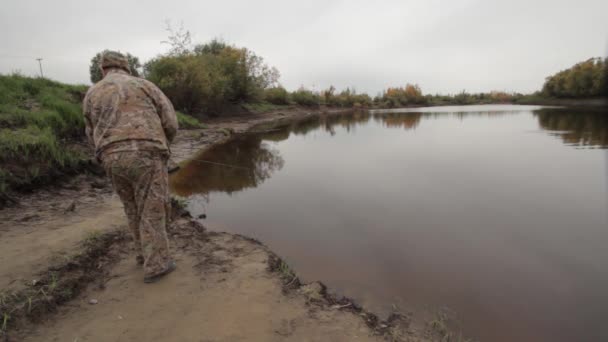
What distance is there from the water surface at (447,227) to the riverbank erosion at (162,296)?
1.81 ft

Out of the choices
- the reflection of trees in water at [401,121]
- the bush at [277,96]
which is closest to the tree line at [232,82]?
the bush at [277,96]

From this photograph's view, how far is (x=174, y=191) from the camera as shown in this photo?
23.5 feet

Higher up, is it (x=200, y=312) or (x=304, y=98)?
(x=304, y=98)

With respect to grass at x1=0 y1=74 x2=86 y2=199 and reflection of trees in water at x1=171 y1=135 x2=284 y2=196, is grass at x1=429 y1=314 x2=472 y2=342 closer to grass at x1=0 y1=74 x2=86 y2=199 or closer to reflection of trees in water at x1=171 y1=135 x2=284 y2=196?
reflection of trees in water at x1=171 y1=135 x2=284 y2=196

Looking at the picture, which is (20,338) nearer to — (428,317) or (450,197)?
(428,317)

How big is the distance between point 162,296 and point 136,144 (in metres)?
1.46

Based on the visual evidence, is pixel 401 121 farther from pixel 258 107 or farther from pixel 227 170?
pixel 227 170

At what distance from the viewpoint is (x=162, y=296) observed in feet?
9.64

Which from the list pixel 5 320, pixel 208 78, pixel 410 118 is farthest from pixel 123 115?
pixel 410 118

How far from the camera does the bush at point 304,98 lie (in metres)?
45.4

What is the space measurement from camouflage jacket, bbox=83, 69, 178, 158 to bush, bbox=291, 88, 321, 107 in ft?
140

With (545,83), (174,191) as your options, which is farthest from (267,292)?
(545,83)

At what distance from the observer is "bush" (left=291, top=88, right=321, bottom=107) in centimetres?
4541

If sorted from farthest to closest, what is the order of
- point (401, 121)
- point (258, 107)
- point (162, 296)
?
point (258, 107) → point (401, 121) → point (162, 296)
